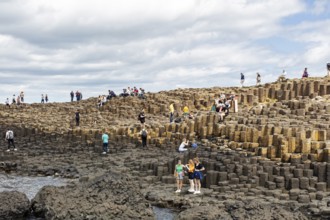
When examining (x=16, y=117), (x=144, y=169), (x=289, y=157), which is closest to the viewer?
(x=289, y=157)

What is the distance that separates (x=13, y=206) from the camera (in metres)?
15.4

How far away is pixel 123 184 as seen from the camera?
48.7 feet

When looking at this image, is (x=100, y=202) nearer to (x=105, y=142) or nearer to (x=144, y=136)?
(x=105, y=142)

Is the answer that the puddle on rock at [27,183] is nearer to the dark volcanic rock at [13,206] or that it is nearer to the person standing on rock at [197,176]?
the dark volcanic rock at [13,206]

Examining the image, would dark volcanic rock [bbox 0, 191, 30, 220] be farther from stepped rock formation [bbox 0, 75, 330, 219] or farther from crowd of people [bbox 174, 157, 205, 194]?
crowd of people [bbox 174, 157, 205, 194]

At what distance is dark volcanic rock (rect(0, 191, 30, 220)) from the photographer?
1531 cm

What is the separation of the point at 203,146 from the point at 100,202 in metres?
12.1

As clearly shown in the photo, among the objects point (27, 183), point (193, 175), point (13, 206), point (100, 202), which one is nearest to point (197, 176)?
point (193, 175)

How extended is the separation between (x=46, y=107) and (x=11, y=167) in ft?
64.0

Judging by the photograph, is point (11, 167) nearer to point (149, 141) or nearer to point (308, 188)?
point (149, 141)

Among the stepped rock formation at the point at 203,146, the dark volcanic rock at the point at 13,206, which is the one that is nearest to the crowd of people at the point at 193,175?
the stepped rock formation at the point at 203,146

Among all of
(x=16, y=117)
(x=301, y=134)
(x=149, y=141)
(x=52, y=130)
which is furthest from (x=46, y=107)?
(x=301, y=134)

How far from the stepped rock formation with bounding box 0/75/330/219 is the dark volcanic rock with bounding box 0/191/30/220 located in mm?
490

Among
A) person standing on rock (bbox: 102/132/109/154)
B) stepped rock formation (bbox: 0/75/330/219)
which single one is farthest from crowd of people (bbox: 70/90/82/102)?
person standing on rock (bbox: 102/132/109/154)
